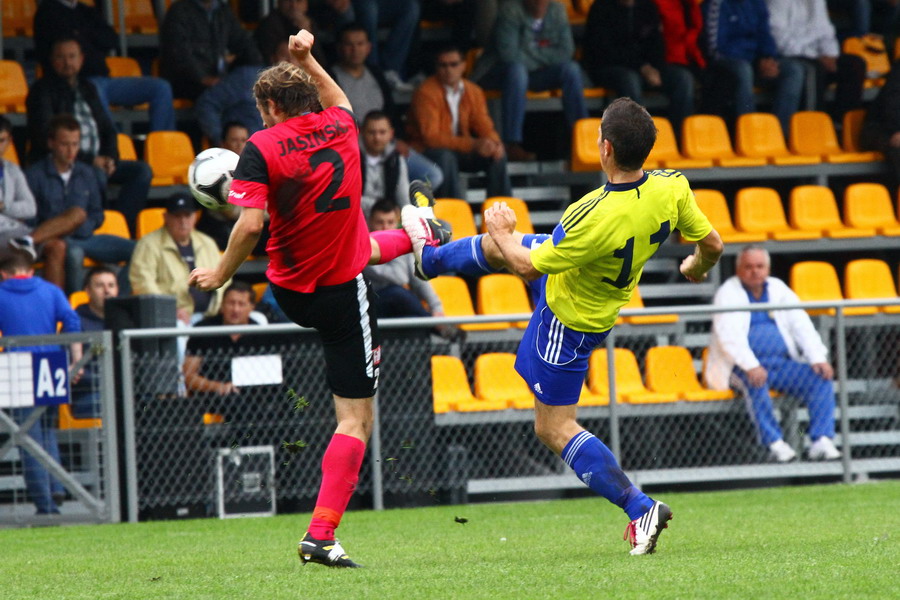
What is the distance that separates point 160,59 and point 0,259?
425 centimetres

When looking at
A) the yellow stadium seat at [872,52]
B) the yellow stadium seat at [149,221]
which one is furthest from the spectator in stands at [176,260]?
the yellow stadium seat at [872,52]

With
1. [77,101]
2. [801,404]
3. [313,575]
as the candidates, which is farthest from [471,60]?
[313,575]

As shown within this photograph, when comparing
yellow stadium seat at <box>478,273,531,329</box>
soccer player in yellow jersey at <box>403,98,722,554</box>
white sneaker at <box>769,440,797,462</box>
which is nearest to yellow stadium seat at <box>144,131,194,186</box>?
yellow stadium seat at <box>478,273,531,329</box>

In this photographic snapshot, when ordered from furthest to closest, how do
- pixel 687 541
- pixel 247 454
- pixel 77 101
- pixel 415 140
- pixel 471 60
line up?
1. pixel 471 60
2. pixel 415 140
3. pixel 77 101
4. pixel 247 454
5. pixel 687 541

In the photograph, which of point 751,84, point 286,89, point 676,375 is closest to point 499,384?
point 676,375

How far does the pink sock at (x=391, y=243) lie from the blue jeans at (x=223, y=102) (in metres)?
6.54

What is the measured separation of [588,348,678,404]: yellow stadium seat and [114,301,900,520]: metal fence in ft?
0.21

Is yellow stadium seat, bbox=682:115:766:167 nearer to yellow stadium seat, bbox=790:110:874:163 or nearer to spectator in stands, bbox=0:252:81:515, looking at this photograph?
yellow stadium seat, bbox=790:110:874:163

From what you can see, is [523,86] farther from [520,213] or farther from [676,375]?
[676,375]

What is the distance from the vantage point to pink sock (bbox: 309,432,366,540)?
546cm

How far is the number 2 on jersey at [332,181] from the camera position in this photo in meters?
5.48

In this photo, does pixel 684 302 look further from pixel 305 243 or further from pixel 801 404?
pixel 305 243

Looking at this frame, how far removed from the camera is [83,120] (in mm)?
11836

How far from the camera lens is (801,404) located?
32.4ft
